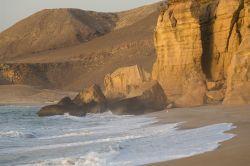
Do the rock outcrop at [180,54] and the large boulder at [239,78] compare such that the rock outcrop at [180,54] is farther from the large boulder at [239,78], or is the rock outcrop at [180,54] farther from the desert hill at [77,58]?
the desert hill at [77,58]

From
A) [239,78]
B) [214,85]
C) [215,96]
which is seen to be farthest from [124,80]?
[239,78]

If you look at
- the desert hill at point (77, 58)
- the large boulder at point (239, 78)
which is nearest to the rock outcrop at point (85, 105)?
the large boulder at point (239, 78)

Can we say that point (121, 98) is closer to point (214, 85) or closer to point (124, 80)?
point (124, 80)

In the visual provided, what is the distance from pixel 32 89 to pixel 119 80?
151ft

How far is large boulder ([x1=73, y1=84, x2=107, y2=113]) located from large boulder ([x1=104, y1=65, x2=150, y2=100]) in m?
2.93

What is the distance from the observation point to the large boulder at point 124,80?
145ft

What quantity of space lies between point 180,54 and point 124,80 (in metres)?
12.2

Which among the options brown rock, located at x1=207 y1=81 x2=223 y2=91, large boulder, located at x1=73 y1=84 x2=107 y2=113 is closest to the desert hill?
large boulder, located at x1=73 y1=84 x2=107 y2=113

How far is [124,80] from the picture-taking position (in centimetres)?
4622

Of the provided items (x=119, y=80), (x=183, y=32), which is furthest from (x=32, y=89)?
(x=183, y=32)

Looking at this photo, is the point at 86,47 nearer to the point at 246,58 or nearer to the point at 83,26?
the point at 83,26

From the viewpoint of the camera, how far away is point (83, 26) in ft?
549

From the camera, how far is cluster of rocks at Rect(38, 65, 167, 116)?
1375 inches

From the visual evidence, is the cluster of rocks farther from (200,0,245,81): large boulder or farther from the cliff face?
(200,0,245,81): large boulder
